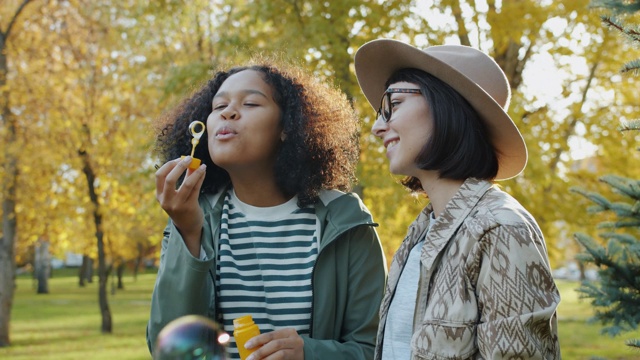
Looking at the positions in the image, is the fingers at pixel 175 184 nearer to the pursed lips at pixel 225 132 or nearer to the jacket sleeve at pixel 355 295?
the pursed lips at pixel 225 132

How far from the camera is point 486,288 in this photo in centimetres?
155

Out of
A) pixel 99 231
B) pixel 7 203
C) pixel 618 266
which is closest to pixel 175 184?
pixel 618 266

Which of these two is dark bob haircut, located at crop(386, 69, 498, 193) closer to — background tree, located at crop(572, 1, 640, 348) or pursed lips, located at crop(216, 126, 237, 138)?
pursed lips, located at crop(216, 126, 237, 138)

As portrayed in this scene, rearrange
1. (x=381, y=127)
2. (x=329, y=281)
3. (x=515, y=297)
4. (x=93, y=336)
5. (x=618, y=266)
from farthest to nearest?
(x=93, y=336) → (x=618, y=266) → (x=329, y=281) → (x=381, y=127) → (x=515, y=297)

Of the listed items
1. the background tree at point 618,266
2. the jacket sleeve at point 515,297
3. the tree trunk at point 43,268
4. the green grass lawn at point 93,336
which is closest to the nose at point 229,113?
the jacket sleeve at point 515,297

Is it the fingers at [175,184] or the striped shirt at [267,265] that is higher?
the fingers at [175,184]

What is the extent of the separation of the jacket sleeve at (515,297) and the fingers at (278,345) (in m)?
0.62

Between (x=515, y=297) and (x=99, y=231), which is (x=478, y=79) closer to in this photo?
(x=515, y=297)

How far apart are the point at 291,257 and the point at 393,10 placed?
17.1 feet

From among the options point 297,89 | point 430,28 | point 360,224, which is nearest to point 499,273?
point 360,224

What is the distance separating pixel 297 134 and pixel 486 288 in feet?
3.71

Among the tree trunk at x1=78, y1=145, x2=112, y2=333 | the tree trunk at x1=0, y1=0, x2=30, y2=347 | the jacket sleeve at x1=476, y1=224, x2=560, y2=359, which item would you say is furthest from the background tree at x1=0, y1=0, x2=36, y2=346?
the jacket sleeve at x1=476, y1=224, x2=560, y2=359

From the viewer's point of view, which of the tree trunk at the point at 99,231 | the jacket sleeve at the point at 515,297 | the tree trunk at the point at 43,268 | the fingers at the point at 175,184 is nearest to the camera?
the jacket sleeve at the point at 515,297

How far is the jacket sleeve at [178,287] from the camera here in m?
2.10
